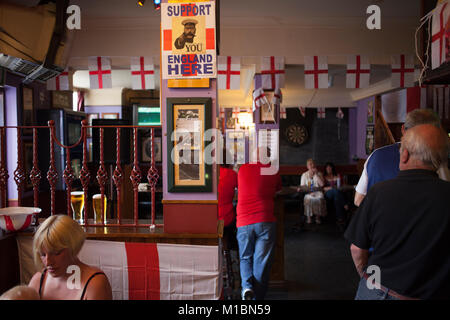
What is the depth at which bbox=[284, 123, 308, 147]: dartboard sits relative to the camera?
12077mm

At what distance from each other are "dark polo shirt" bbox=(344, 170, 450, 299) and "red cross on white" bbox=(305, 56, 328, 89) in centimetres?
449

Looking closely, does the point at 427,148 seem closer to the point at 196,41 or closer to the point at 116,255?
the point at 196,41

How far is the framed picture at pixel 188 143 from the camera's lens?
2.62 meters

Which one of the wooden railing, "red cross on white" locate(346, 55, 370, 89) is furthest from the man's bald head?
"red cross on white" locate(346, 55, 370, 89)

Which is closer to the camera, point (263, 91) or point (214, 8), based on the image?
point (214, 8)

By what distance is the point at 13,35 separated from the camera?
13.5 ft

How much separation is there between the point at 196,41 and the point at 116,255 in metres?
1.62

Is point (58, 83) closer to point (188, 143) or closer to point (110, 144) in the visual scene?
point (110, 144)

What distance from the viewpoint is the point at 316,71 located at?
5.91m

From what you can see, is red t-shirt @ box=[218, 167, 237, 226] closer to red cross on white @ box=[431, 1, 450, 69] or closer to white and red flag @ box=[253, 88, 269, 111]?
red cross on white @ box=[431, 1, 450, 69]

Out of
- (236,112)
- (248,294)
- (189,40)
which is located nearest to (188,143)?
(189,40)

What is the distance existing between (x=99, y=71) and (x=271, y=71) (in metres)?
2.80
